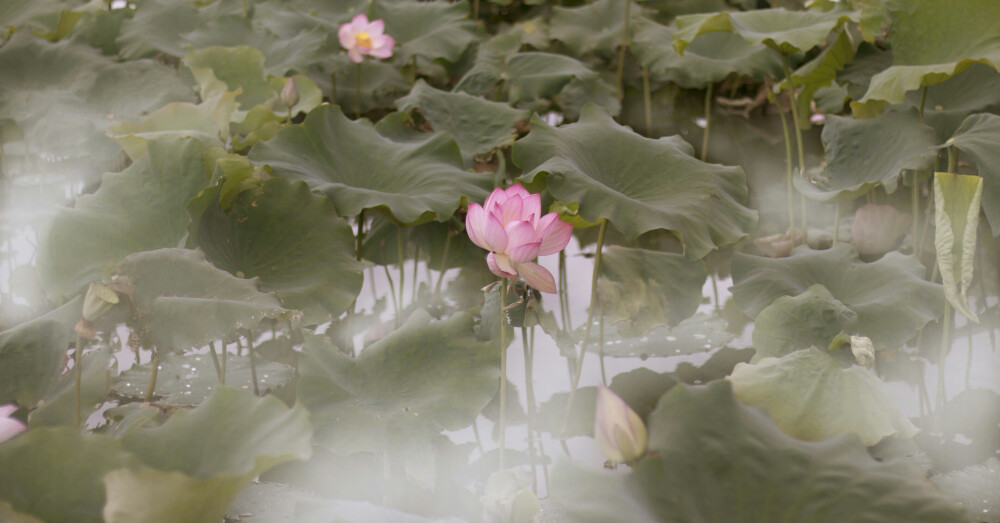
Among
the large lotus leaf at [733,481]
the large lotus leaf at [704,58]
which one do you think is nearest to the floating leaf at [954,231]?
the large lotus leaf at [733,481]

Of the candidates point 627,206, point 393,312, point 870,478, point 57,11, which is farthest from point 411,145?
point 57,11

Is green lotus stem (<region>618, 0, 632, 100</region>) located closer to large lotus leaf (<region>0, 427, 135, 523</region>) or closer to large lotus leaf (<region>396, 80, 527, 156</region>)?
large lotus leaf (<region>396, 80, 527, 156</region>)

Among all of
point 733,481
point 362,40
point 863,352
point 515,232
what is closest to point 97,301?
point 515,232

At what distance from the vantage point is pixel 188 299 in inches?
38.9

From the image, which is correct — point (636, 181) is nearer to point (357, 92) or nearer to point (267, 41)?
point (357, 92)

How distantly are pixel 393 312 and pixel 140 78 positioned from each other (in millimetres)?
1013

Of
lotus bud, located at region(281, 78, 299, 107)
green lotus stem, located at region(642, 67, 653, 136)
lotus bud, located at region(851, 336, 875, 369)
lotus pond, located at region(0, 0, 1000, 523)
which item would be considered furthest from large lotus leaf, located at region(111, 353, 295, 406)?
green lotus stem, located at region(642, 67, 653, 136)

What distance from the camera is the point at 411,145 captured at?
154cm

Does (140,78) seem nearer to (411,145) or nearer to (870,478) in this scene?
(411,145)

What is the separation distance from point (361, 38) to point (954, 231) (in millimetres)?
1514

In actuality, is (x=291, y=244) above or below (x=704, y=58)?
below

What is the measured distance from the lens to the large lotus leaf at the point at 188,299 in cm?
97

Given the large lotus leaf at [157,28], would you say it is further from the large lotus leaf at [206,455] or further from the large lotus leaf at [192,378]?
the large lotus leaf at [206,455]

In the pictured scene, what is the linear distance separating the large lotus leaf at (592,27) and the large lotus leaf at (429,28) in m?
0.38
